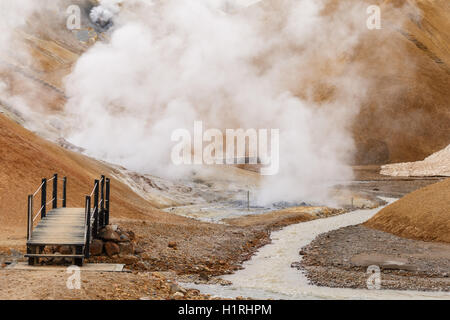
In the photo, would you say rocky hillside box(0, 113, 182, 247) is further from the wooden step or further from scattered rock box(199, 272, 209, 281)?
the wooden step

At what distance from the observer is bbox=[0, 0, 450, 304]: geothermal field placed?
14836mm

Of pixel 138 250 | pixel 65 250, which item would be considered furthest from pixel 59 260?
pixel 138 250

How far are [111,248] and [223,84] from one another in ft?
253

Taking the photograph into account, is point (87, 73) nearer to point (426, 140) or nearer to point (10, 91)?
point (10, 91)

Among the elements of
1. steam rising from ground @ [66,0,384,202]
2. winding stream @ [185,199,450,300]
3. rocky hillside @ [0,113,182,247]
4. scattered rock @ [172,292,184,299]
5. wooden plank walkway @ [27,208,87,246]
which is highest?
steam rising from ground @ [66,0,384,202]

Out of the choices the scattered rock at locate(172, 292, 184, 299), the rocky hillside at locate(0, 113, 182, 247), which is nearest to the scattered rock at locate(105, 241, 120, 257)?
the scattered rock at locate(172, 292, 184, 299)

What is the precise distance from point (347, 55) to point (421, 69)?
13946 mm

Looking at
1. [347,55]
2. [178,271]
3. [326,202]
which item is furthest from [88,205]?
[347,55]

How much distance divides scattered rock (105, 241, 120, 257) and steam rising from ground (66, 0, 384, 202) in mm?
29148

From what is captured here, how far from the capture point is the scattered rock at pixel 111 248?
14891 millimetres

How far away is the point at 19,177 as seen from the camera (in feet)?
83.1

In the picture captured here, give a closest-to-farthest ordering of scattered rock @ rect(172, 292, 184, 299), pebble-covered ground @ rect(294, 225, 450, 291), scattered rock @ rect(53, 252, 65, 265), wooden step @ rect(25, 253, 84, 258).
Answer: scattered rock @ rect(172, 292, 184, 299) < wooden step @ rect(25, 253, 84, 258) < scattered rock @ rect(53, 252, 65, 265) < pebble-covered ground @ rect(294, 225, 450, 291)

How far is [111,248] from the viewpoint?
15.0 m

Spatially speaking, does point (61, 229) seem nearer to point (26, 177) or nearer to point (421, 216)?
point (26, 177)
